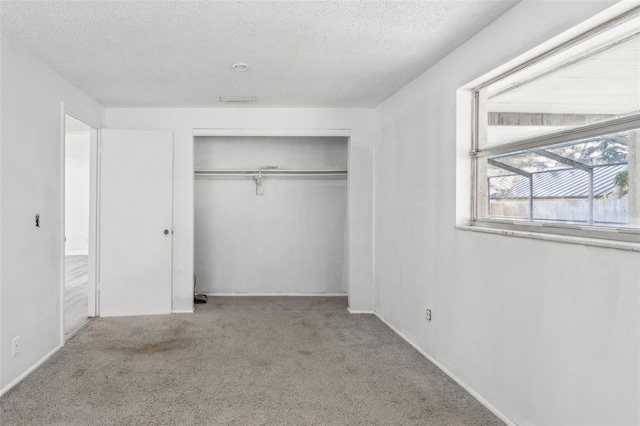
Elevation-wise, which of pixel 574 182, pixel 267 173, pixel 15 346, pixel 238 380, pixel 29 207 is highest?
pixel 267 173

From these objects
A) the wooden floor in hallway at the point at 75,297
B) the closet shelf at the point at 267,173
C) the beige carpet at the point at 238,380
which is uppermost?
the closet shelf at the point at 267,173

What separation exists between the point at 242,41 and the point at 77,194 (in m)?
7.62

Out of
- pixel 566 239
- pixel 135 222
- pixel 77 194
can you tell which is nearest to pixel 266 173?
pixel 135 222

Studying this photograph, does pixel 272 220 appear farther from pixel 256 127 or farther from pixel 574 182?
pixel 574 182

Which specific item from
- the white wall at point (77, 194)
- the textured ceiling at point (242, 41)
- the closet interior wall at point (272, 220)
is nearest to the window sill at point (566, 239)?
the textured ceiling at point (242, 41)

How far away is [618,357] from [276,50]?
8.81ft

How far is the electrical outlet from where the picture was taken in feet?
8.71

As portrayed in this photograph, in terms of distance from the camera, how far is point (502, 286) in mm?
2281

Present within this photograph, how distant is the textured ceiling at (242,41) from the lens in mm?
2244

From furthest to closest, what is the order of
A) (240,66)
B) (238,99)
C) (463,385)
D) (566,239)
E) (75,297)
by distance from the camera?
(75,297) → (238,99) → (240,66) → (463,385) → (566,239)

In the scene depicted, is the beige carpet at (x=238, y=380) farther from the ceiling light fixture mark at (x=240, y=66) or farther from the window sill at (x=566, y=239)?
the ceiling light fixture mark at (x=240, y=66)

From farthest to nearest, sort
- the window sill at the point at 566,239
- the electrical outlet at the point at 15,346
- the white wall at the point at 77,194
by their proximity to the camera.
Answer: the white wall at the point at 77,194 → the electrical outlet at the point at 15,346 → the window sill at the point at 566,239

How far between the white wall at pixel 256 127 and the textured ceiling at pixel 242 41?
641 mm

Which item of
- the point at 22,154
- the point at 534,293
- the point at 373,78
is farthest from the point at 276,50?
the point at 534,293
